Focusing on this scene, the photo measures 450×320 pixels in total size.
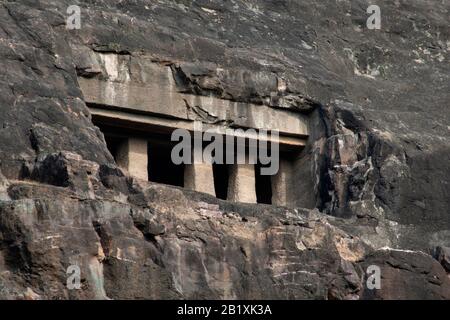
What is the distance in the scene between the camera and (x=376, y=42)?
33.0 m

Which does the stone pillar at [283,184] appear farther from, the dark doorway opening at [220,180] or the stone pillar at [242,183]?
the dark doorway opening at [220,180]

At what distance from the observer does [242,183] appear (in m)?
30.0

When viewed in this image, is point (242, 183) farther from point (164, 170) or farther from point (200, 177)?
point (164, 170)

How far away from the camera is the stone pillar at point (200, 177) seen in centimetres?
2936

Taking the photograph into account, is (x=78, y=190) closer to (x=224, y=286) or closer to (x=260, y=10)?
(x=224, y=286)

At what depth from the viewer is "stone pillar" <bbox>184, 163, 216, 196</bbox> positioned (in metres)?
29.4

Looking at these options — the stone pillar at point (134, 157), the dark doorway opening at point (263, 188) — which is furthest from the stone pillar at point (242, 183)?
the stone pillar at point (134, 157)

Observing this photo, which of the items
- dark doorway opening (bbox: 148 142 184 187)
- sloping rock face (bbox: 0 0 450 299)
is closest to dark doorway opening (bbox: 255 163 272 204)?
sloping rock face (bbox: 0 0 450 299)

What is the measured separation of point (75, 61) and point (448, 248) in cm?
601

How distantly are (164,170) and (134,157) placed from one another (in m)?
2.09

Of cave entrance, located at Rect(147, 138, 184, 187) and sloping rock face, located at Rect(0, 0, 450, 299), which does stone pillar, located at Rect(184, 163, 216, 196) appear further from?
sloping rock face, located at Rect(0, 0, 450, 299)

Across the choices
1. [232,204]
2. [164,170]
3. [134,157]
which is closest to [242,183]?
[164,170]

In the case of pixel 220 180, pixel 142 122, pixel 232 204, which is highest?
pixel 142 122

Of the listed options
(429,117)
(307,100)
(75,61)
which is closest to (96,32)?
(75,61)
